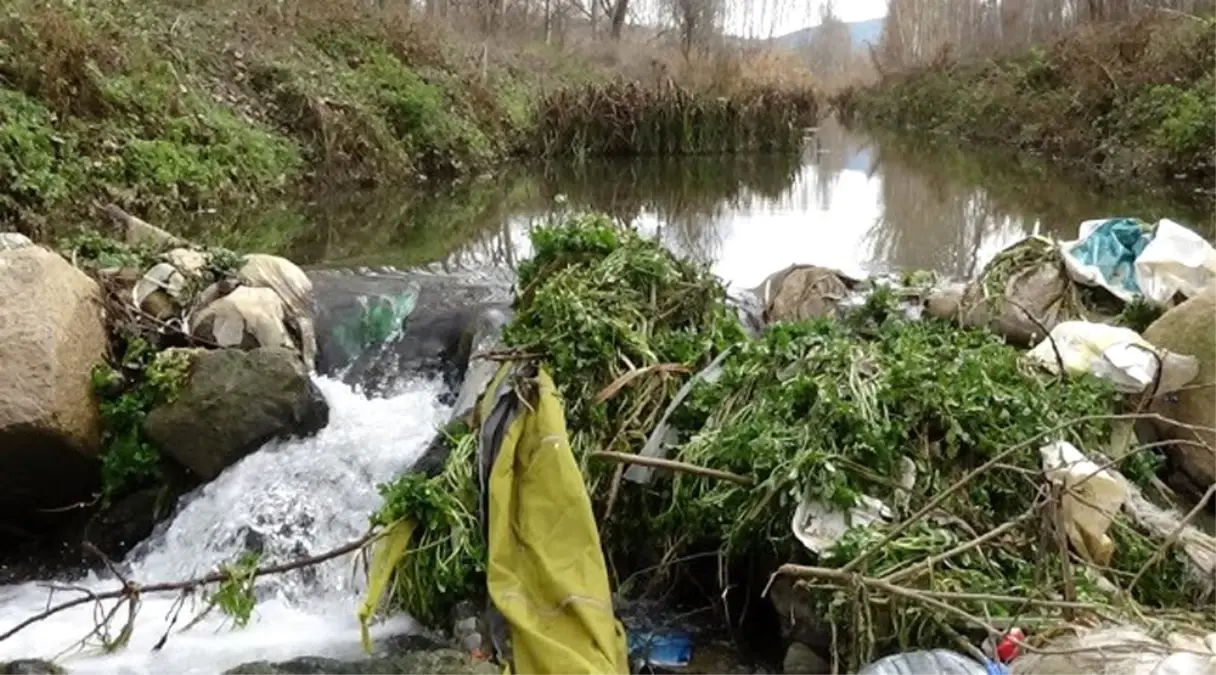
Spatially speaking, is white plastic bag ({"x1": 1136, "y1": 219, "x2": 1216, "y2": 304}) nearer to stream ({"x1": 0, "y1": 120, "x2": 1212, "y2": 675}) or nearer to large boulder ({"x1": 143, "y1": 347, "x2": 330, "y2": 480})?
stream ({"x1": 0, "y1": 120, "x2": 1212, "y2": 675})

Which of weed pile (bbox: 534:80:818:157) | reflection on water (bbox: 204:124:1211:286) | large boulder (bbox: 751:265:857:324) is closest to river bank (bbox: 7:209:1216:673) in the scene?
large boulder (bbox: 751:265:857:324)

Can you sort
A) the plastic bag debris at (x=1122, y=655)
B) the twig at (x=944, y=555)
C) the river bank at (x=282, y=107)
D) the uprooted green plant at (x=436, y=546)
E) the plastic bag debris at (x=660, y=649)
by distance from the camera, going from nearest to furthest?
the plastic bag debris at (x=1122, y=655)
the twig at (x=944, y=555)
the plastic bag debris at (x=660, y=649)
the uprooted green plant at (x=436, y=546)
the river bank at (x=282, y=107)

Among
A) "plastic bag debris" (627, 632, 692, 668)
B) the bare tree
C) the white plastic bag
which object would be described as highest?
the bare tree

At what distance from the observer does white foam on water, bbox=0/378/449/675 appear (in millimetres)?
4008

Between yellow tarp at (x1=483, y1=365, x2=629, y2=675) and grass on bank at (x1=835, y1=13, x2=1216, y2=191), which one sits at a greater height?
grass on bank at (x1=835, y1=13, x2=1216, y2=191)

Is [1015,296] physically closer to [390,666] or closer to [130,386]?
[390,666]

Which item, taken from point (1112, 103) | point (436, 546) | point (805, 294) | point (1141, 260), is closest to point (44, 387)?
point (436, 546)

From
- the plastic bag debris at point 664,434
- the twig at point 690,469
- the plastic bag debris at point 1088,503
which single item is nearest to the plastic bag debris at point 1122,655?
the plastic bag debris at point 1088,503

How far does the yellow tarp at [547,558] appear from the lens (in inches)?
137

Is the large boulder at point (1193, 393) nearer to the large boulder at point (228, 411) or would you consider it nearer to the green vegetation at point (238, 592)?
the green vegetation at point (238, 592)

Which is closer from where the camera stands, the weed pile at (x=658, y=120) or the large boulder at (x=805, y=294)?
the large boulder at (x=805, y=294)

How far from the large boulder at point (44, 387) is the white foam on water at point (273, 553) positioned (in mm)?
507

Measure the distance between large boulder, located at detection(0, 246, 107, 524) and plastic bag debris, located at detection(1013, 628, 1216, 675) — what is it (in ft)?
12.8

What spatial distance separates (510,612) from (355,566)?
3.09 ft
